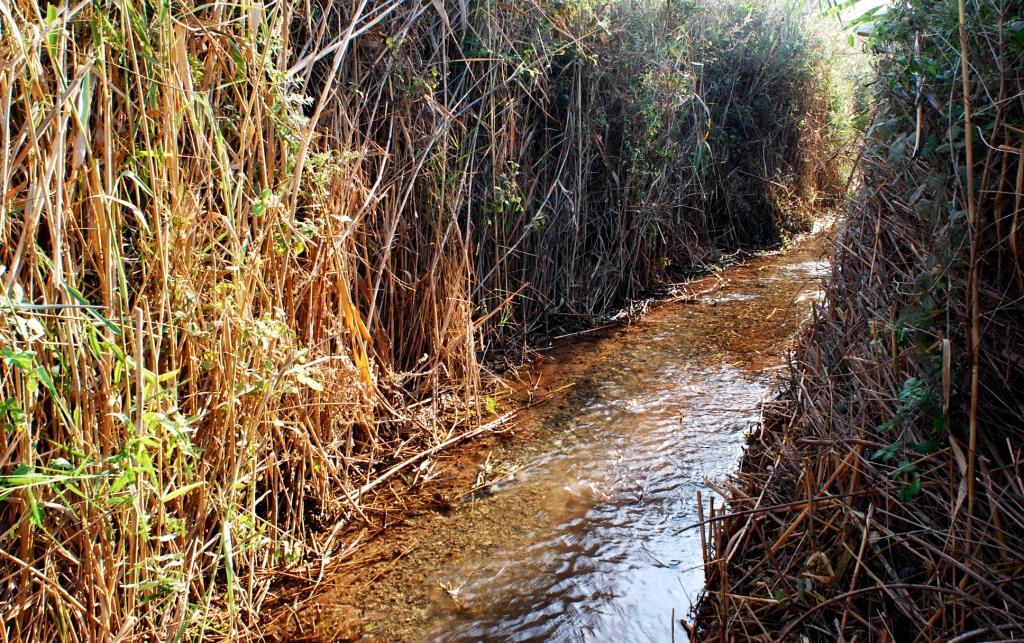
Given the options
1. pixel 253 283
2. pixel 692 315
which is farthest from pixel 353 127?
pixel 692 315

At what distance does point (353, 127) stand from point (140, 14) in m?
1.23

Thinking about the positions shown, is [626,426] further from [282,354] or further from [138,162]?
[138,162]

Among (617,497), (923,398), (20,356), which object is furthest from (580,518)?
(20,356)

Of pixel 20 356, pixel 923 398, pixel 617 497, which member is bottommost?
pixel 617 497

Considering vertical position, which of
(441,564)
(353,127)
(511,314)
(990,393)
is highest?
(353,127)

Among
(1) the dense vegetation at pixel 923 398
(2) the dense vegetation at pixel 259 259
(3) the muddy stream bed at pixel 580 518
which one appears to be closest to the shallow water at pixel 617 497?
(3) the muddy stream bed at pixel 580 518

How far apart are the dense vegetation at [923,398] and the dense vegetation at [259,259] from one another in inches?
20.9

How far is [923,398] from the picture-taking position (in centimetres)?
168

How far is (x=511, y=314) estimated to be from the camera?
4539 mm

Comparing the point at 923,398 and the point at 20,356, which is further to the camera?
the point at 923,398

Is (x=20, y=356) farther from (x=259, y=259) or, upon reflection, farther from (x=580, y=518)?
(x=580, y=518)

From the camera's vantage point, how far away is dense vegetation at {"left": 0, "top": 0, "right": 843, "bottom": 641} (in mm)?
1650

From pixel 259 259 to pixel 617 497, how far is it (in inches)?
71.3

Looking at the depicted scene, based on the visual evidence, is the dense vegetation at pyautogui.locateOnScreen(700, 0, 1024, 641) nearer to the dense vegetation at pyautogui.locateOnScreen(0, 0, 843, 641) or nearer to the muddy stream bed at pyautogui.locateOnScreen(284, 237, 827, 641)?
the muddy stream bed at pyautogui.locateOnScreen(284, 237, 827, 641)
